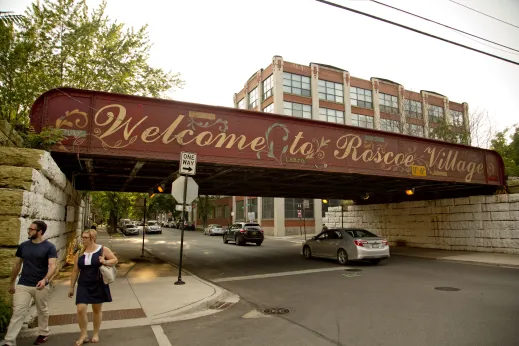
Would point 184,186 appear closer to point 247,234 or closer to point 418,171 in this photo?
point 418,171

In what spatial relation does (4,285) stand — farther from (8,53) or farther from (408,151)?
(408,151)

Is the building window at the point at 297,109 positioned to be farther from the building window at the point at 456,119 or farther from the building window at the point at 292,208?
the building window at the point at 456,119

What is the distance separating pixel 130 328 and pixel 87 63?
1783 centimetres

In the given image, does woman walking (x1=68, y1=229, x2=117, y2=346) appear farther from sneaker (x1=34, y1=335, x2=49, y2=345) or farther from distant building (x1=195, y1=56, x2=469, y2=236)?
distant building (x1=195, y1=56, x2=469, y2=236)

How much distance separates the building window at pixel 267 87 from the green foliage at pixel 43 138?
34.9 m

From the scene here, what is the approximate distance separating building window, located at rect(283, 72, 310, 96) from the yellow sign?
27918 mm

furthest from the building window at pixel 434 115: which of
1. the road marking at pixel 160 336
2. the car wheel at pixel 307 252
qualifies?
the road marking at pixel 160 336

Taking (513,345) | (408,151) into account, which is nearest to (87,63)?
(408,151)

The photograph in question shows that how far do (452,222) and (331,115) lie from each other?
2625 cm

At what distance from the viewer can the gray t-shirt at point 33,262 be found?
16.5 feet

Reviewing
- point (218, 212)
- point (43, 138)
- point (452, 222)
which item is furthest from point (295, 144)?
point (218, 212)

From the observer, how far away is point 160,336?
5590 mm

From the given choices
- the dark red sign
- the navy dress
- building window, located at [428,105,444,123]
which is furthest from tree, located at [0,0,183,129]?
building window, located at [428,105,444,123]

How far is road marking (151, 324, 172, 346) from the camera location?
207 inches
